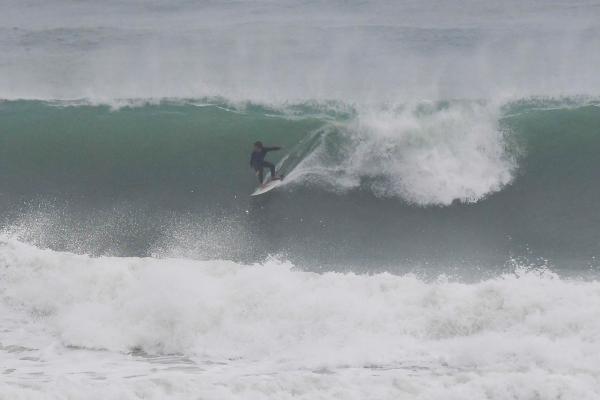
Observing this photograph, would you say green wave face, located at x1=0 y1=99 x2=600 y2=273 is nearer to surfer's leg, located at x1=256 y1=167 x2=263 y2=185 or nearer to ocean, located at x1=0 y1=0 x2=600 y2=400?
ocean, located at x1=0 y1=0 x2=600 y2=400

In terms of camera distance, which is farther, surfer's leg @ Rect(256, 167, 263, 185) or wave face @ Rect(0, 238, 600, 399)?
surfer's leg @ Rect(256, 167, 263, 185)

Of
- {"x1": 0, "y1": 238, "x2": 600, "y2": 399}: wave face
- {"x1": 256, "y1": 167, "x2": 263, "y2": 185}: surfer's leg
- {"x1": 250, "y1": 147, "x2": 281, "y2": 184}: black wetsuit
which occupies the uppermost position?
{"x1": 250, "y1": 147, "x2": 281, "y2": 184}: black wetsuit

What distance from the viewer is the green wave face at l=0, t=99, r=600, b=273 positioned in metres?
13.9

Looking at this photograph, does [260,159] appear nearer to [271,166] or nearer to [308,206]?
[271,166]

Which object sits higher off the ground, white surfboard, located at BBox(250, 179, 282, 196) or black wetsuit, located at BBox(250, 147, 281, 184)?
black wetsuit, located at BBox(250, 147, 281, 184)

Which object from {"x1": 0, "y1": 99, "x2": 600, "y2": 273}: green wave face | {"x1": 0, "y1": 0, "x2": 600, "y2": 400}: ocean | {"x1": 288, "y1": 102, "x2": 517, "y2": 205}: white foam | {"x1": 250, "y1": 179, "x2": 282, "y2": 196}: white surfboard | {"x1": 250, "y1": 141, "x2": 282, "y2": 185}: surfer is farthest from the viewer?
{"x1": 250, "y1": 179, "x2": 282, "y2": 196}: white surfboard

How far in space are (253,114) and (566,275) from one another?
27.4ft

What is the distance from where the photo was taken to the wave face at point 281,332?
1073 centimetres

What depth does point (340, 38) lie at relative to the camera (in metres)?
20.9

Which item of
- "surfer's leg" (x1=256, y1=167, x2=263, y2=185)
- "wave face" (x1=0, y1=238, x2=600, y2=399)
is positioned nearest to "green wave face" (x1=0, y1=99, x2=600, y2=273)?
"surfer's leg" (x1=256, y1=167, x2=263, y2=185)

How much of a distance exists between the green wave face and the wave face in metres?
1.01

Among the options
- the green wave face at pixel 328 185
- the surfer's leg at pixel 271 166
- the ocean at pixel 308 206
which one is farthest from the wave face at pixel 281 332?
the surfer's leg at pixel 271 166

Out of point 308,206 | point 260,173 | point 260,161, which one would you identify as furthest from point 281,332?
point 260,173

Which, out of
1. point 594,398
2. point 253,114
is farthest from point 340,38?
point 594,398
